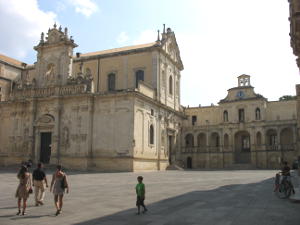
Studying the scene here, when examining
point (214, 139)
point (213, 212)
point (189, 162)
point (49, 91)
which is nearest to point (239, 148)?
point (214, 139)

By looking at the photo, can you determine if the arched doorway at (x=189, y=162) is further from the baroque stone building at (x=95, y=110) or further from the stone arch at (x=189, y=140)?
the baroque stone building at (x=95, y=110)

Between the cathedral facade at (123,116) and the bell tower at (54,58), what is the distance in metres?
0.12

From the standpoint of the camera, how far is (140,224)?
8609mm

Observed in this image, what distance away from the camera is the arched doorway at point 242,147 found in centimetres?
5222

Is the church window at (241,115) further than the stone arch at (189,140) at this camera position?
No

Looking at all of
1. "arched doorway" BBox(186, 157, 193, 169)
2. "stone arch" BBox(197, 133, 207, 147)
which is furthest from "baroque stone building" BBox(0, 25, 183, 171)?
"stone arch" BBox(197, 133, 207, 147)

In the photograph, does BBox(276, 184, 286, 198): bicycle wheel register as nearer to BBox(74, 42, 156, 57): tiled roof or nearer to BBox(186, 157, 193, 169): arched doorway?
BBox(74, 42, 156, 57): tiled roof

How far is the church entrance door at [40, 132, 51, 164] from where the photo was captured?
3791 cm

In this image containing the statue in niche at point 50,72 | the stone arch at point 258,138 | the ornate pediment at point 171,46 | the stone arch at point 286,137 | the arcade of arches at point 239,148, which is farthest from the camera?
the stone arch at point 258,138

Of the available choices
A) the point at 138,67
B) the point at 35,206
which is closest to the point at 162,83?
the point at 138,67

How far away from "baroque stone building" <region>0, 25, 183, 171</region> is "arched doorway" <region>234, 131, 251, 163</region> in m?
12.4

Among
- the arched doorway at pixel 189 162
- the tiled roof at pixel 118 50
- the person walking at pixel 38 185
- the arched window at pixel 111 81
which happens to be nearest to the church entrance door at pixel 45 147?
the arched window at pixel 111 81

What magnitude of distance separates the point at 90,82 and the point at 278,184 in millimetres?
26272

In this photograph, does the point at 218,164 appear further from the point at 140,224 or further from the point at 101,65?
the point at 140,224
